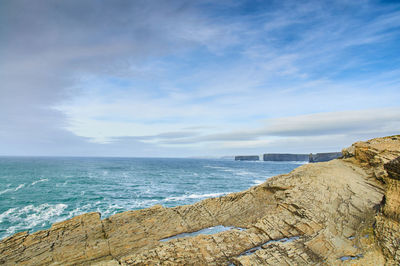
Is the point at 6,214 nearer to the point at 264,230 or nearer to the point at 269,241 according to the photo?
the point at 264,230

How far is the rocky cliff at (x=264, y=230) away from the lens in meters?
7.78

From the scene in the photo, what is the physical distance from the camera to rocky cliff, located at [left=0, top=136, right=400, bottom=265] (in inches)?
306

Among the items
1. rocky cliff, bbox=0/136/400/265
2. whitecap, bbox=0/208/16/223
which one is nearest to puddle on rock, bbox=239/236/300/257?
rocky cliff, bbox=0/136/400/265

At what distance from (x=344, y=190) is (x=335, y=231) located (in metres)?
4.09

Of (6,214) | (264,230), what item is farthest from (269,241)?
(6,214)

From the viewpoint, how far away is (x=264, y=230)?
943cm

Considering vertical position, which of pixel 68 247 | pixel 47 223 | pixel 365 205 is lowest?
pixel 47 223

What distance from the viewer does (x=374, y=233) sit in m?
8.16

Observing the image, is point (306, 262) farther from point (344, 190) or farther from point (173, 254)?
point (344, 190)

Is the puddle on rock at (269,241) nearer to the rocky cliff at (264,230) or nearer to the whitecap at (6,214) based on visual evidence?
the rocky cliff at (264,230)

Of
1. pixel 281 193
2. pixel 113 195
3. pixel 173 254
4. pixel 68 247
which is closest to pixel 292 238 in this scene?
pixel 281 193

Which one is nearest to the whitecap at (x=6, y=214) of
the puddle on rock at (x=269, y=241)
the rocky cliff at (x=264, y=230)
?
the rocky cliff at (x=264, y=230)

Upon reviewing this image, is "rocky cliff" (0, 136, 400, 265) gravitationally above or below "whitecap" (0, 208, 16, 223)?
above

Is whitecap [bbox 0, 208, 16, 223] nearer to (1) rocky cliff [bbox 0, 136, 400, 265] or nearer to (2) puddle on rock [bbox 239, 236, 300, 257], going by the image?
(1) rocky cliff [bbox 0, 136, 400, 265]
